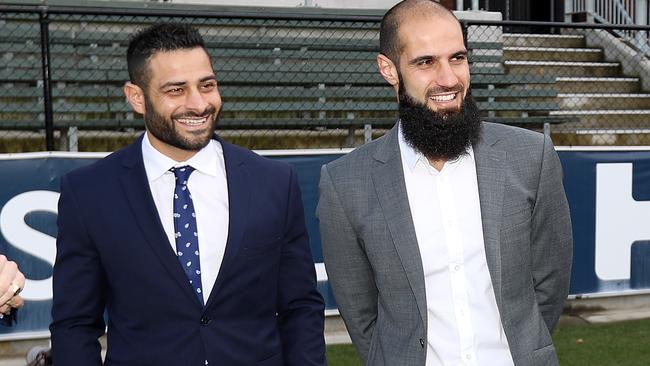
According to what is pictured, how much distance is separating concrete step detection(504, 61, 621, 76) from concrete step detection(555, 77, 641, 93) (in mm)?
303

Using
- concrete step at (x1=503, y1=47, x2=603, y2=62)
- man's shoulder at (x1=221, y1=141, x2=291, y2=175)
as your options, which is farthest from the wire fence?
man's shoulder at (x1=221, y1=141, x2=291, y2=175)

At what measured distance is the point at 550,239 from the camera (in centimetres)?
345

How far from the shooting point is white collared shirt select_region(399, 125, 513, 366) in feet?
10.4

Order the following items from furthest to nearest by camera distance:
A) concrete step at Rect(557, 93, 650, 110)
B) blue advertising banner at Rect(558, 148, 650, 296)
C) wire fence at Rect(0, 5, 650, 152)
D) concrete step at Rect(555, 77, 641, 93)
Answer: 1. concrete step at Rect(555, 77, 641, 93)
2. concrete step at Rect(557, 93, 650, 110)
3. wire fence at Rect(0, 5, 650, 152)
4. blue advertising banner at Rect(558, 148, 650, 296)

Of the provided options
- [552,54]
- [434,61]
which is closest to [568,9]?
[552,54]

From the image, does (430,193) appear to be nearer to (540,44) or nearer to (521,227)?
(521,227)

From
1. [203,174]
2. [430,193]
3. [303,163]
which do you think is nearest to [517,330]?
[430,193]

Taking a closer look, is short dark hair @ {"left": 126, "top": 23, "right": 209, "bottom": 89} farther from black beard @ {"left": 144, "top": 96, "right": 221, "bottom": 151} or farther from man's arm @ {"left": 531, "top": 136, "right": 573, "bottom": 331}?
man's arm @ {"left": 531, "top": 136, "right": 573, "bottom": 331}

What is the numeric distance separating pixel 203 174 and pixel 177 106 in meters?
0.25

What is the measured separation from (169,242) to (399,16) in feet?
3.47

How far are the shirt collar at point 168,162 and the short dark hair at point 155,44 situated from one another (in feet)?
0.76

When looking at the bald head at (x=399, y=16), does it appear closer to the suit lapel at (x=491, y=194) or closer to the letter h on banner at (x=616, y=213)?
the suit lapel at (x=491, y=194)

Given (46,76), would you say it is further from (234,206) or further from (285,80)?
(234,206)

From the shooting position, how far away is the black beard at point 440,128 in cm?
325
